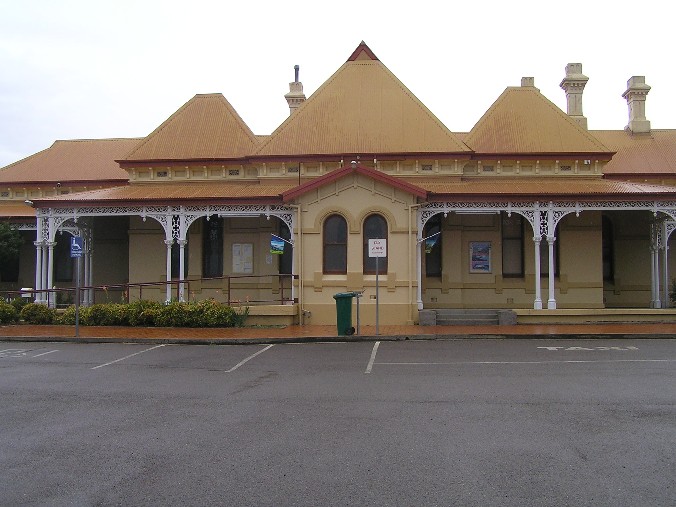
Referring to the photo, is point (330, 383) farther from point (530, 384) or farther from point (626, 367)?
point (626, 367)

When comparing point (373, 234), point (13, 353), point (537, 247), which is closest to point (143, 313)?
point (13, 353)

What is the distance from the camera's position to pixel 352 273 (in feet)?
61.8

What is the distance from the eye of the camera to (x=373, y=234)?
62.5 feet

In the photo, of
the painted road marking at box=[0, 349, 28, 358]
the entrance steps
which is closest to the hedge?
the painted road marking at box=[0, 349, 28, 358]

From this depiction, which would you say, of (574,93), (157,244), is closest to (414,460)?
(157,244)

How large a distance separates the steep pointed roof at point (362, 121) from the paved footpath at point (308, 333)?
690 cm

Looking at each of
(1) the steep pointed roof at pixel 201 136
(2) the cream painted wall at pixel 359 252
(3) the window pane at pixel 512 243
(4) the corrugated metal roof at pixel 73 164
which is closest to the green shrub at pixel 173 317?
(2) the cream painted wall at pixel 359 252

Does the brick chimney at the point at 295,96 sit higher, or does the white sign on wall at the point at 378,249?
the brick chimney at the point at 295,96

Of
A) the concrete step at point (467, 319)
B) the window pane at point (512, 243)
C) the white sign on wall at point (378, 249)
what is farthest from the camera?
the window pane at point (512, 243)

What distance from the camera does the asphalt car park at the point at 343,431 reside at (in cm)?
537

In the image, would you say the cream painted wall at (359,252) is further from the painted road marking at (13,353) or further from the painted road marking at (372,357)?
the painted road marking at (13,353)

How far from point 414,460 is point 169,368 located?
7177mm

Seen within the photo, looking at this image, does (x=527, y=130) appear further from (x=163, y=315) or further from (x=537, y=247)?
(x=163, y=315)

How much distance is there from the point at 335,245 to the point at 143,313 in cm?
598
